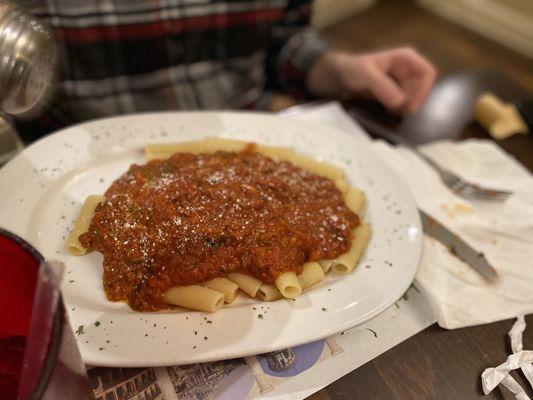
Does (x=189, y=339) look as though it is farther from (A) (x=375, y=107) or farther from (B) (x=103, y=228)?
(A) (x=375, y=107)

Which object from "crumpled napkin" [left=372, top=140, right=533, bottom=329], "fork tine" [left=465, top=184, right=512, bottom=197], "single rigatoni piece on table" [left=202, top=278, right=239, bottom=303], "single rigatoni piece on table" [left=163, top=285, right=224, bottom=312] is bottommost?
"crumpled napkin" [left=372, top=140, right=533, bottom=329]

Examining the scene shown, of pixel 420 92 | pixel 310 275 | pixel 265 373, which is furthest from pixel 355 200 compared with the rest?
pixel 420 92

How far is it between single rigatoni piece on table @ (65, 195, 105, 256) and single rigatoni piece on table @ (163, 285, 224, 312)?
0.24 metres

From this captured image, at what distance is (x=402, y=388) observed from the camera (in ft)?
3.33

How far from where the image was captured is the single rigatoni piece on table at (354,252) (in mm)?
1141

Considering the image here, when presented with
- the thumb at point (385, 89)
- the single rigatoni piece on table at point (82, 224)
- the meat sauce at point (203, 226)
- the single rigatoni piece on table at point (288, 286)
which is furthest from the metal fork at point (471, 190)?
the single rigatoni piece on table at point (82, 224)

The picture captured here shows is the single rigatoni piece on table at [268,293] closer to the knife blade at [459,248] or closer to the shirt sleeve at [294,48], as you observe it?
the knife blade at [459,248]

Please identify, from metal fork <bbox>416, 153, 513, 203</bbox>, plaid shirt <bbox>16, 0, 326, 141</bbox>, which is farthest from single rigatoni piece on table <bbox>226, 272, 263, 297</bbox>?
plaid shirt <bbox>16, 0, 326, 141</bbox>

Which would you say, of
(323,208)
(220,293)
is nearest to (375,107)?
(323,208)

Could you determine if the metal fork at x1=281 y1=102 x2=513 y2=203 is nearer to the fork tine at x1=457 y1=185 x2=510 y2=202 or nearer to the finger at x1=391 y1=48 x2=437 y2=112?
the fork tine at x1=457 y1=185 x2=510 y2=202

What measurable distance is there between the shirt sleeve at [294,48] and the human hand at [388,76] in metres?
0.13

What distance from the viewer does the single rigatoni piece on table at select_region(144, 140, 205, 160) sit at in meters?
1.33

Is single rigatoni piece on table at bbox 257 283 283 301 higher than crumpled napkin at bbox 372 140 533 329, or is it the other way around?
single rigatoni piece on table at bbox 257 283 283 301

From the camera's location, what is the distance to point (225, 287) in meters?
1.05
